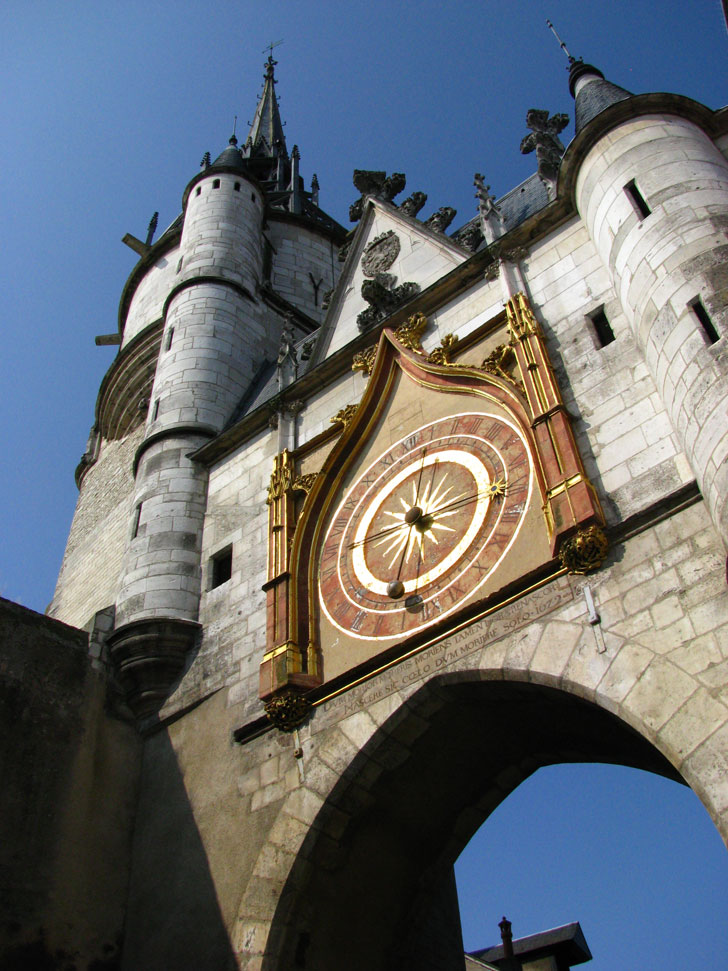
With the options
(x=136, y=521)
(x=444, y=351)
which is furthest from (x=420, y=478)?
(x=136, y=521)

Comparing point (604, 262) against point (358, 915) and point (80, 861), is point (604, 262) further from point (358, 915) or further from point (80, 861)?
point (80, 861)

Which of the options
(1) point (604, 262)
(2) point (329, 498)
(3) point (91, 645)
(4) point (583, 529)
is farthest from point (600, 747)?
(3) point (91, 645)

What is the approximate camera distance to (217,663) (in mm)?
8656

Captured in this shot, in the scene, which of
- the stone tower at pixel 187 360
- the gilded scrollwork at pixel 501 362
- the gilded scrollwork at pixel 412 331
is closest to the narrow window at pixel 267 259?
the stone tower at pixel 187 360

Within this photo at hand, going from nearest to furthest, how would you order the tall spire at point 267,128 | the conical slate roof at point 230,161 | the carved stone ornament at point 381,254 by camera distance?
the carved stone ornament at point 381,254 < the conical slate roof at point 230,161 < the tall spire at point 267,128

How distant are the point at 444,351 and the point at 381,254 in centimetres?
303

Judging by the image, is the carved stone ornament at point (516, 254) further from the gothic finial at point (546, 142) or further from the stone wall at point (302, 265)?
the stone wall at point (302, 265)

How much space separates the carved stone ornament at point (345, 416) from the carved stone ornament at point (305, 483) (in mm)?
578

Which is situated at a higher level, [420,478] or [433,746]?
[420,478]

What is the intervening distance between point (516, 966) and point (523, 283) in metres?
10.6

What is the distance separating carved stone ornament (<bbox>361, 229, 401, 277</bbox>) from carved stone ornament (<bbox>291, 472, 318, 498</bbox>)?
314cm

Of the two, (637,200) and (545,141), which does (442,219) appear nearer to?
(545,141)

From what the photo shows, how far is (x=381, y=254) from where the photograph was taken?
11.4 m

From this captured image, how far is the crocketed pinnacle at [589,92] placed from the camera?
344 inches
